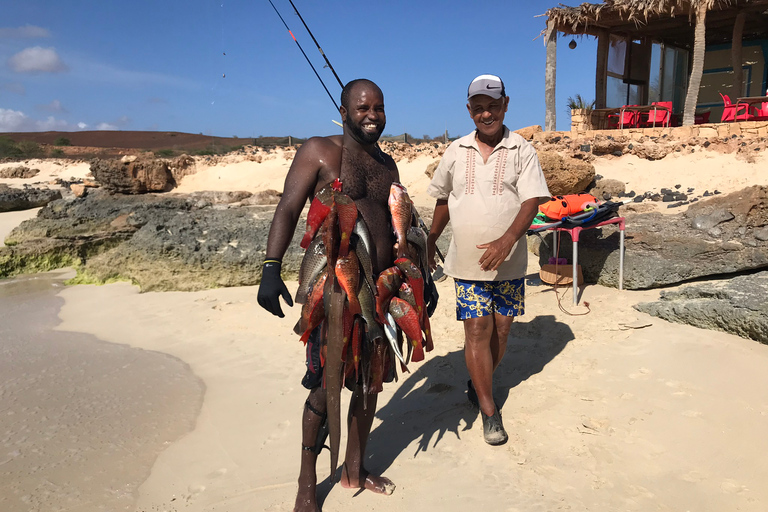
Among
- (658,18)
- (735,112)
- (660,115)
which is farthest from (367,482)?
(658,18)

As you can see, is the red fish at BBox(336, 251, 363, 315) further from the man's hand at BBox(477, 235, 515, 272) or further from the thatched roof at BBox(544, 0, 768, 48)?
the thatched roof at BBox(544, 0, 768, 48)

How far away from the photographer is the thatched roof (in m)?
11.9

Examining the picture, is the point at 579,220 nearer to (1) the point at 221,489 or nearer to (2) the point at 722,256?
(2) the point at 722,256

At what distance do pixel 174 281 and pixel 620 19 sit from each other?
39.6 ft

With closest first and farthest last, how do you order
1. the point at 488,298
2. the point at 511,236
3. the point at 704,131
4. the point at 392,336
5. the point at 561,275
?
the point at 392,336, the point at 511,236, the point at 488,298, the point at 561,275, the point at 704,131

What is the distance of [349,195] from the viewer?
2279 mm

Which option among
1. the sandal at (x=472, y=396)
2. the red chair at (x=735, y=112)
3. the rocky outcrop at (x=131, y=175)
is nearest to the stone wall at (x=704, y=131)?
the red chair at (x=735, y=112)

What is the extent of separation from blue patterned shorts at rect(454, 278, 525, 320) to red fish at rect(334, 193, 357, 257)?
0.93 metres

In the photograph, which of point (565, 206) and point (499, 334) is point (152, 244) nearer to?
point (565, 206)

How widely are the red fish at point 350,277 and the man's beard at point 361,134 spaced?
1.67 feet

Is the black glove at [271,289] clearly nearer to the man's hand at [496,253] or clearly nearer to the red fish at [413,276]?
the red fish at [413,276]

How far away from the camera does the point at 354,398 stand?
8.03 ft

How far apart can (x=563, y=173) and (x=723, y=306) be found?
4.88 metres

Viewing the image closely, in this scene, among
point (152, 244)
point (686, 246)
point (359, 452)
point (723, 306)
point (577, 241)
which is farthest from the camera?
point (152, 244)
